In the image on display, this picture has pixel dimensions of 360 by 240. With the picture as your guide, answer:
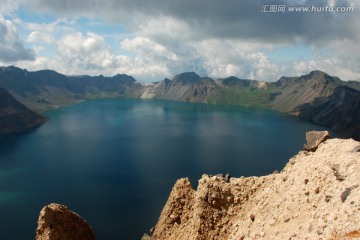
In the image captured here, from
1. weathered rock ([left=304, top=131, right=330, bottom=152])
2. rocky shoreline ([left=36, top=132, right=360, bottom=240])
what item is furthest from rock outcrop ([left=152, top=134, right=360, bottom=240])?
weathered rock ([left=304, top=131, right=330, bottom=152])

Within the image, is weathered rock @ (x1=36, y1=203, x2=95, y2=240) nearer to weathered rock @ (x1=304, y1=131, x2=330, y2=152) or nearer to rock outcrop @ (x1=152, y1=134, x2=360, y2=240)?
rock outcrop @ (x1=152, y1=134, x2=360, y2=240)

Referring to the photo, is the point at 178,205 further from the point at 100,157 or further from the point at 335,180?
the point at 100,157

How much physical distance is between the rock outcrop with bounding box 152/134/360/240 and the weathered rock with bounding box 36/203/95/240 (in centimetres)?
1326

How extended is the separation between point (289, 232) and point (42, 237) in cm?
3343

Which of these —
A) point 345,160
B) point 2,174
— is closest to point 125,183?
point 2,174

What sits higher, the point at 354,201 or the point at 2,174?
the point at 354,201

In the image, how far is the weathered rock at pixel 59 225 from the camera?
1806 inches

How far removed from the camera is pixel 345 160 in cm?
3231

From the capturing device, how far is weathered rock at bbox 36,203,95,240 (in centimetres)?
4588

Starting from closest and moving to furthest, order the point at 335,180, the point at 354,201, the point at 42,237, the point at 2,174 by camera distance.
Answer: the point at 354,201
the point at 335,180
the point at 42,237
the point at 2,174

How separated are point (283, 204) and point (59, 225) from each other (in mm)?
31749

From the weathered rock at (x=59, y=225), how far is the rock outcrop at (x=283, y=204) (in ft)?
43.5

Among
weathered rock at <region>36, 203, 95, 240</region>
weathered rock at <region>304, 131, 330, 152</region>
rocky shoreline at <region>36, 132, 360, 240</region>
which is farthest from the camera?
weathered rock at <region>36, 203, 95, 240</region>

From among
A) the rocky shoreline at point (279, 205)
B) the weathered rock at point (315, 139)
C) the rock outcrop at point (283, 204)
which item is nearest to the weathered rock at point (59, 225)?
the rocky shoreline at point (279, 205)
